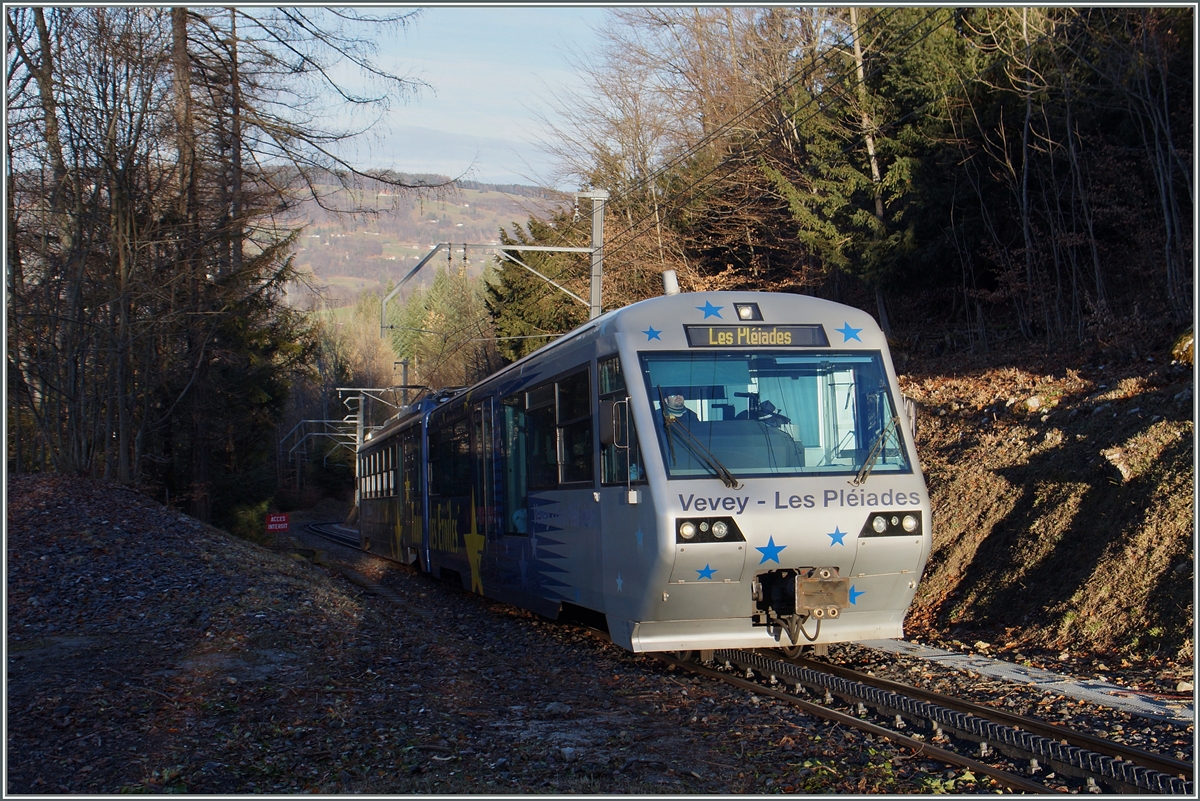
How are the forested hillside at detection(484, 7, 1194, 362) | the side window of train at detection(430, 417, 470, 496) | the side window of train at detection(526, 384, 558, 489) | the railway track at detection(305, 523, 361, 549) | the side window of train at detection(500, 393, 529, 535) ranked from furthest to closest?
1. the railway track at detection(305, 523, 361, 549)
2. the forested hillside at detection(484, 7, 1194, 362)
3. the side window of train at detection(430, 417, 470, 496)
4. the side window of train at detection(500, 393, 529, 535)
5. the side window of train at detection(526, 384, 558, 489)

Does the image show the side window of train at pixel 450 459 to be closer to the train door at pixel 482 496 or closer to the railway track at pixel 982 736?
the train door at pixel 482 496

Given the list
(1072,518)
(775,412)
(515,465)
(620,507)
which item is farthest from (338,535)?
(775,412)

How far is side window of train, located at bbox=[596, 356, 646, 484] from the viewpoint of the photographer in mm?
8203

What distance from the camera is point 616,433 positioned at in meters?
8.22

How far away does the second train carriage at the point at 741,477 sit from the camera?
7.89m

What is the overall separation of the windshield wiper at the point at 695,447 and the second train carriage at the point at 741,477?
1 centimetres

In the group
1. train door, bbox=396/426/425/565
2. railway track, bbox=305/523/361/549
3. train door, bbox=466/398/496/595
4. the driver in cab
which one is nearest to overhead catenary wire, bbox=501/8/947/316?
train door, bbox=396/426/425/565

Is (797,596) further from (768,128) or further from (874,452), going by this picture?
(768,128)

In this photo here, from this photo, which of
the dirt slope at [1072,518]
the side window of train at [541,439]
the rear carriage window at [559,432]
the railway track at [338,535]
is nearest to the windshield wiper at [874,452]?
the rear carriage window at [559,432]

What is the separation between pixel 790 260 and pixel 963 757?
25450 millimetres

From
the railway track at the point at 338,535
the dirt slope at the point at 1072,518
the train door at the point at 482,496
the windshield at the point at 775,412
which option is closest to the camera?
the windshield at the point at 775,412

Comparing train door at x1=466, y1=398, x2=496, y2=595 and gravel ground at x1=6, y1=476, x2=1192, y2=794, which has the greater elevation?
train door at x1=466, y1=398, x2=496, y2=595

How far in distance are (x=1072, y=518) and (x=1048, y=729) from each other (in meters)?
5.45

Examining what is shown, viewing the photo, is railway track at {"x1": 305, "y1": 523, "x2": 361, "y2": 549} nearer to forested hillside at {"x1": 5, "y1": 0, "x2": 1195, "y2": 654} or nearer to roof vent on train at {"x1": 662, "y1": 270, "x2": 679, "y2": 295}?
forested hillside at {"x1": 5, "y1": 0, "x2": 1195, "y2": 654}
